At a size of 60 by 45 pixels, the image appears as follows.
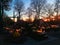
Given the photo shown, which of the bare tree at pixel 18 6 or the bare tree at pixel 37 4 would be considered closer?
the bare tree at pixel 18 6

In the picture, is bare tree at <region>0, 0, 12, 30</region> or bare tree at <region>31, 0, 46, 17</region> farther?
bare tree at <region>31, 0, 46, 17</region>

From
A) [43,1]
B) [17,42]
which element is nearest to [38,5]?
[43,1]

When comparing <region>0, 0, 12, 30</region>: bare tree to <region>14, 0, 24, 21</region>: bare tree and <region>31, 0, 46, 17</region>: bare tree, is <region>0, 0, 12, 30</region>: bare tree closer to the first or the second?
<region>14, 0, 24, 21</region>: bare tree

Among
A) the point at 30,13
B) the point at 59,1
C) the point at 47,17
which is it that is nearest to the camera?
the point at 30,13

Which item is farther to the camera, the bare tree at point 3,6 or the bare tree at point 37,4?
the bare tree at point 37,4

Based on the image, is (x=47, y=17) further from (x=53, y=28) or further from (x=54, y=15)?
(x=53, y=28)

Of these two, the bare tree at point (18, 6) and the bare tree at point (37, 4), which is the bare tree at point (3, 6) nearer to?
the bare tree at point (18, 6)

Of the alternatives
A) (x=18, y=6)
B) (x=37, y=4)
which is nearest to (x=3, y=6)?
(x=18, y=6)

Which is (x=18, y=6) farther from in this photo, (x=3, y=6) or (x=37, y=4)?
(x=37, y=4)

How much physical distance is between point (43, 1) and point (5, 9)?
8.22 meters

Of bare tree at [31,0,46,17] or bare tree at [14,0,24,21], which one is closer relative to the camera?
bare tree at [14,0,24,21]

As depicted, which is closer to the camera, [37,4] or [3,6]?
[3,6]

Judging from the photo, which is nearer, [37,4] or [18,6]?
[18,6]

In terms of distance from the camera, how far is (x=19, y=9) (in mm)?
24125
